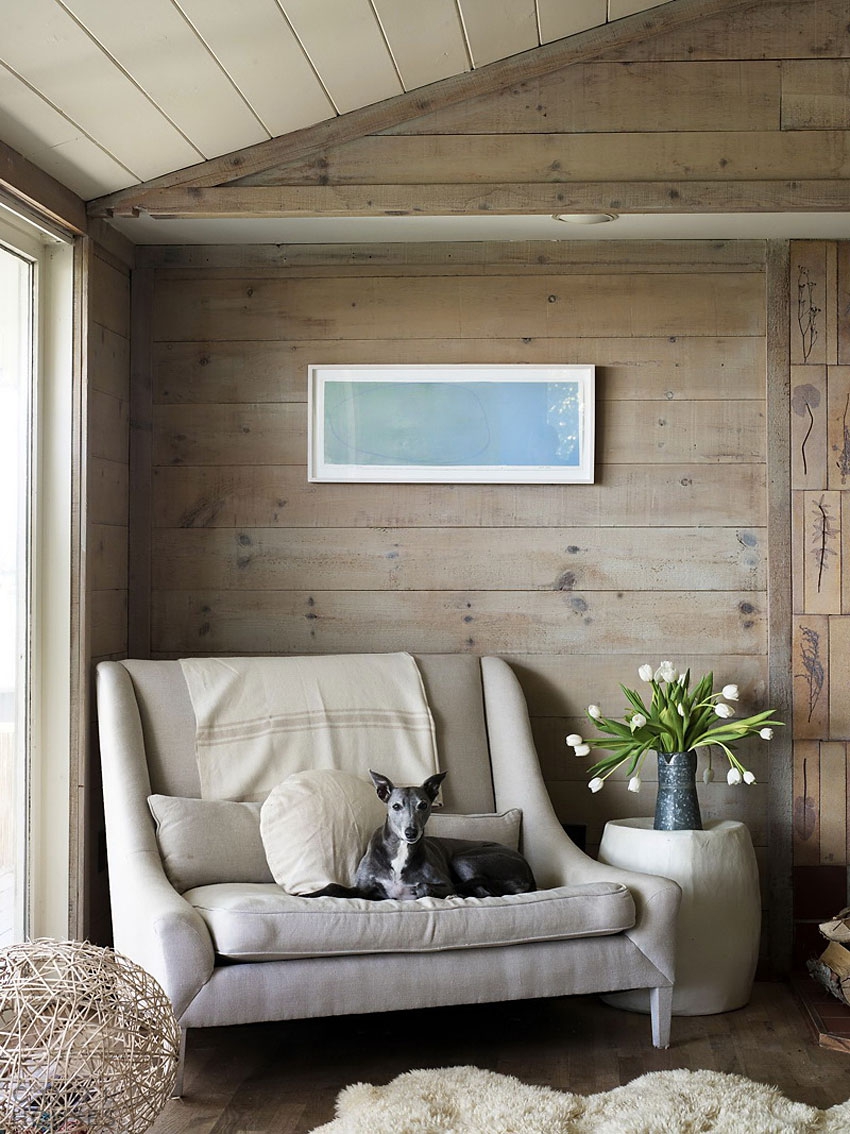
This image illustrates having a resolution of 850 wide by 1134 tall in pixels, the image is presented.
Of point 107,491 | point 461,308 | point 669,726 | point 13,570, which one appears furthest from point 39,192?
point 669,726

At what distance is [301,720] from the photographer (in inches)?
135

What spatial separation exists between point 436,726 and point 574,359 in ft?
4.01

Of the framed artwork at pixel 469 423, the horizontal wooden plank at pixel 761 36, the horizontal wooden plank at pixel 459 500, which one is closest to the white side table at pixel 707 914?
the horizontal wooden plank at pixel 459 500

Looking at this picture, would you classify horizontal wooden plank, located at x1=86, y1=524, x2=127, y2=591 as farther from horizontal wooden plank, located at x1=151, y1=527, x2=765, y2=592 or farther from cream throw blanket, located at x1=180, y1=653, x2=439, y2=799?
cream throw blanket, located at x1=180, y1=653, x2=439, y2=799

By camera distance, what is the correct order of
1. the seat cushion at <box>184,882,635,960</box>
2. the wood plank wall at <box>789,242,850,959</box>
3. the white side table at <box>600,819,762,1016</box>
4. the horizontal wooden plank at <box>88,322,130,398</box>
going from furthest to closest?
the wood plank wall at <box>789,242,850,959</box> < the horizontal wooden plank at <box>88,322,130,398</box> < the white side table at <box>600,819,762,1016</box> < the seat cushion at <box>184,882,635,960</box>

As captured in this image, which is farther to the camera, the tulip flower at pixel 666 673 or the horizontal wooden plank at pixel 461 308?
the horizontal wooden plank at pixel 461 308

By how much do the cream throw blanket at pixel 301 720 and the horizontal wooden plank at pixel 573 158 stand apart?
1.39 metres

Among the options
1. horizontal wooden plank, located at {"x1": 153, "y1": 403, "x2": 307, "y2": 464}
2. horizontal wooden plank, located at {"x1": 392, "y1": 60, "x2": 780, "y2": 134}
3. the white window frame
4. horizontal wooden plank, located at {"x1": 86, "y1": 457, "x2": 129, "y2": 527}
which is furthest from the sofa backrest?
horizontal wooden plank, located at {"x1": 392, "y1": 60, "x2": 780, "y2": 134}

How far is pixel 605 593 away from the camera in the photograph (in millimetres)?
3738

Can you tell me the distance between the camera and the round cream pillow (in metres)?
3.05

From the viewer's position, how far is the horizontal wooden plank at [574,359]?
3.73m

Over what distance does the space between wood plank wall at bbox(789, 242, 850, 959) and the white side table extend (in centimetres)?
43

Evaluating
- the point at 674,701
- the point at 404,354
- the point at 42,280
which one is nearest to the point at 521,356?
the point at 404,354

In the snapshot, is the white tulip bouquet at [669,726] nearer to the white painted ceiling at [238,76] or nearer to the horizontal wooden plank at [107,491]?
the white painted ceiling at [238,76]
